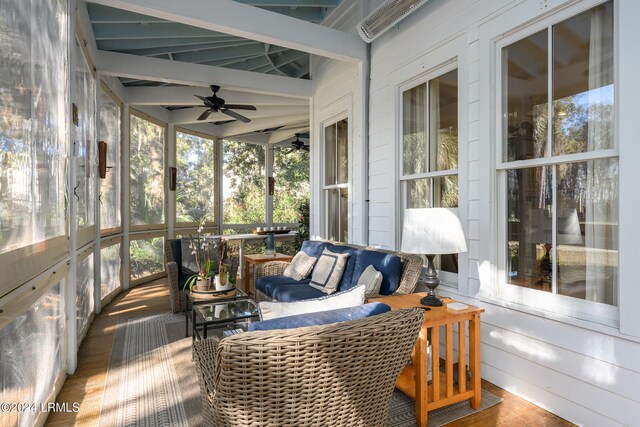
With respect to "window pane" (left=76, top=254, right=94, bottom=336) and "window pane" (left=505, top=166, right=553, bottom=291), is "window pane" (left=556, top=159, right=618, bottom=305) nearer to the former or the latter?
"window pane" (left=505, top=166, right=553, bottom=291)

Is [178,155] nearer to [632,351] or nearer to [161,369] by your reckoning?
[161,369]

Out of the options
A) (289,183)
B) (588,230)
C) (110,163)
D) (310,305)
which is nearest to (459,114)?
(588,230)

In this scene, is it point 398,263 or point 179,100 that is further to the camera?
point 179,100

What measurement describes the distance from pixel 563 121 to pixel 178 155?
6.42 m

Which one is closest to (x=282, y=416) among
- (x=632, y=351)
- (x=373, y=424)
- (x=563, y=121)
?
(x=373, y=424)

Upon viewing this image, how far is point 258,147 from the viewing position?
841cm

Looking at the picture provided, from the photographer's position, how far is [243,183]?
8.15 meters

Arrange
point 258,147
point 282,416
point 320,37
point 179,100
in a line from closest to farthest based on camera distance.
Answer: point 282,416, point 320,37, point 179,100, point 258,147

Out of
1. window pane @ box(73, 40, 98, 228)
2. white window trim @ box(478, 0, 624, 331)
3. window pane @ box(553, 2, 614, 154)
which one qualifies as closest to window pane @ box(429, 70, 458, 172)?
white window trim @ box(478, 0, 624, 331)

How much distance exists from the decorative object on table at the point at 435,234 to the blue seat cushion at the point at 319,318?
0.85 metres

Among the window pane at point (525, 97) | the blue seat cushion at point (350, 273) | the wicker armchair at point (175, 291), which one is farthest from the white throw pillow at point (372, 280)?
the wicker armchair at point (175, 291)

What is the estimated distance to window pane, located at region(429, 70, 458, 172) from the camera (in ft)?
10.1

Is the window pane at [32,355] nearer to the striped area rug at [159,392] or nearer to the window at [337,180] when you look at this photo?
the striped area rug at [159,392]

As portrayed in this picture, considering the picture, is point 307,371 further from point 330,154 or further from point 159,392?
point 330,154
